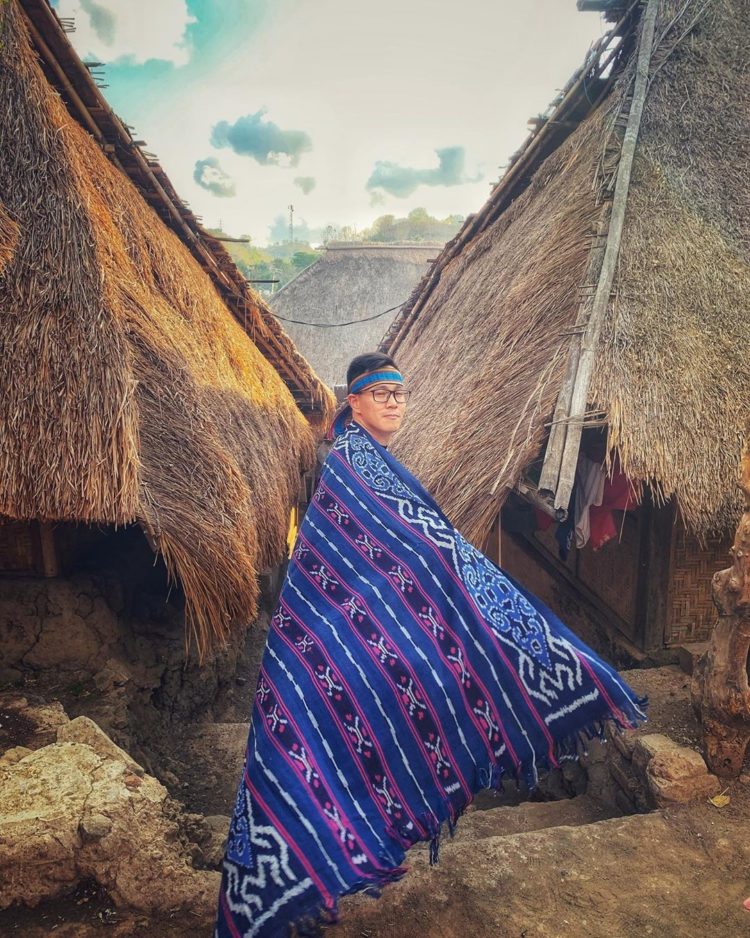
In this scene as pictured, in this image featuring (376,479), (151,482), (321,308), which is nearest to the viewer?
(376,479)

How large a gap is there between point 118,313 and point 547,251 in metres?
3.64

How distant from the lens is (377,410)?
2254 millimetres

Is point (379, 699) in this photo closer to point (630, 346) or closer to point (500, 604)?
point (500, 604)

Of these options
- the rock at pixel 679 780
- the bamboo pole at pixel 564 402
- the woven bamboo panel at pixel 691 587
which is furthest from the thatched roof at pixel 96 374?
the woven bamboo panel at pixel 691 587

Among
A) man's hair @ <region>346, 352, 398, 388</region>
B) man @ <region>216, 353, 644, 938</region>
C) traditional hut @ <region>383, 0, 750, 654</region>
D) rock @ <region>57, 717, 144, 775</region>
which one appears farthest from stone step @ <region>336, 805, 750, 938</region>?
man's hair @ <region>346, 352, 398, 388</region>

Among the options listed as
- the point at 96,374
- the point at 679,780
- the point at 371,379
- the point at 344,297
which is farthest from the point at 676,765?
the point at 344,297

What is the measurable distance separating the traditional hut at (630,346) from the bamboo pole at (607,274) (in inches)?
0.5

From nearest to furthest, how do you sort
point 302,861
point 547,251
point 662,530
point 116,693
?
point 302,861 < point 116,693 < point 662,530 < point 547,251

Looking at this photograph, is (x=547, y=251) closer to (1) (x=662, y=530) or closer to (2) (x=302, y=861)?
(1) (x=662, y=530)

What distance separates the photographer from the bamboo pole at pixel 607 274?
346cm

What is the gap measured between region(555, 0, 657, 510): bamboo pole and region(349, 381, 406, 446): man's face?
1495mm

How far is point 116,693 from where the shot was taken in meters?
3.58

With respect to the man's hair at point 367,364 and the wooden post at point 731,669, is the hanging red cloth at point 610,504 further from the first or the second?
the man's hair at point 367,364

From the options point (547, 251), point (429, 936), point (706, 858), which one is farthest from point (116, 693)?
point (547, 251)
